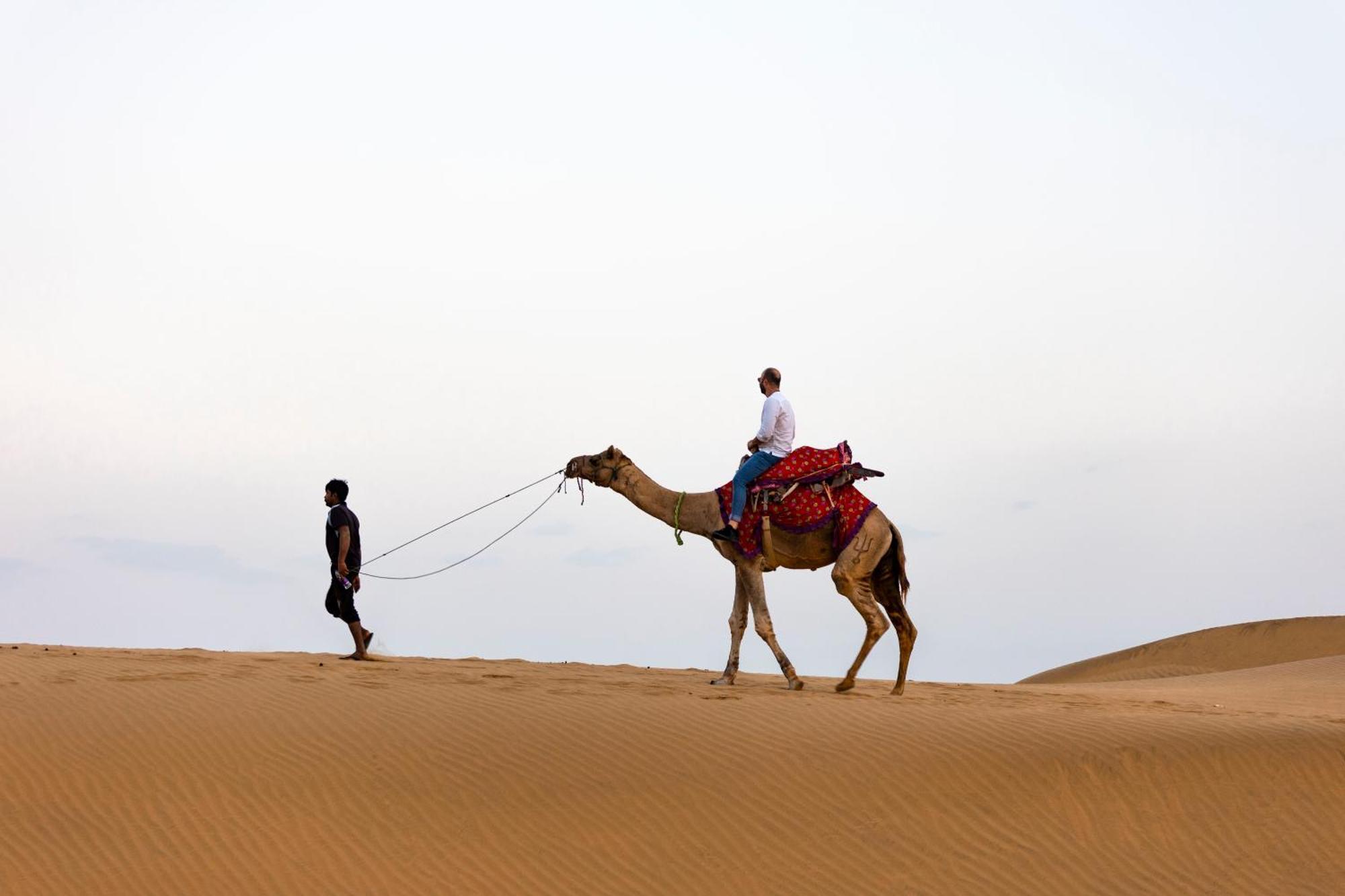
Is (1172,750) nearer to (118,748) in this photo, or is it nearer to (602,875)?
(602,875)

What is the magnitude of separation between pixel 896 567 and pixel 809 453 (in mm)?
1626

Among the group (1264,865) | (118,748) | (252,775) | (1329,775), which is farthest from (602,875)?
(1329,775)

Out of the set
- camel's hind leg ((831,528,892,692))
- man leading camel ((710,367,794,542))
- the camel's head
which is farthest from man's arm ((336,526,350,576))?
camel's hind leg ((831,528,892,692))

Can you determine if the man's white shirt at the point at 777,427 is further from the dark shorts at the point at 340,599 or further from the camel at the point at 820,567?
the dark shorts at the point at 340,599

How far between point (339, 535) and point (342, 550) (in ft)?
0.72

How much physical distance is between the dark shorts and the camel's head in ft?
9.63

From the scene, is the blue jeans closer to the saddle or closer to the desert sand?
the saddle

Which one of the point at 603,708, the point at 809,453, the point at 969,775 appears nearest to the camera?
the point at 969,775

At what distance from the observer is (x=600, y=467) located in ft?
55.1

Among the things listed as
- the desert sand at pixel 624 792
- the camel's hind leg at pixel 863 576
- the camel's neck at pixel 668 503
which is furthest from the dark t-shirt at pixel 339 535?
the camel's hind leg at pixel 863 576

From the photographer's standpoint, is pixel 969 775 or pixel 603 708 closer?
pixel 969 775

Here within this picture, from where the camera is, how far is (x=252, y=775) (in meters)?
11.7

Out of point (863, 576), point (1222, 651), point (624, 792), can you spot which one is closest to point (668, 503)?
point (863, 576)

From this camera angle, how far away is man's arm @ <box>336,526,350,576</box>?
1666 cm
